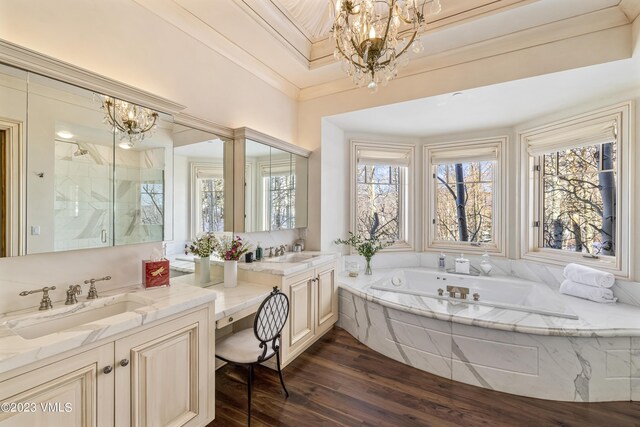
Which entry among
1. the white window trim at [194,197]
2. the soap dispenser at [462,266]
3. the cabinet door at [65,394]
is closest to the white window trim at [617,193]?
the soap dispenser at [462,266]

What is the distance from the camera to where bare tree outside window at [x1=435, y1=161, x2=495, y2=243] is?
390 centimetres

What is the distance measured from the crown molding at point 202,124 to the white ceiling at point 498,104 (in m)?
1.42

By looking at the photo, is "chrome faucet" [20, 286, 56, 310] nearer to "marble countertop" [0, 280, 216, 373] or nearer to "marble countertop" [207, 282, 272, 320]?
"marble countertop" [0, 280, 216, 373]

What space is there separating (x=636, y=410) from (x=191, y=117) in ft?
13.1

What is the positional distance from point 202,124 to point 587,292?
404 centimetres

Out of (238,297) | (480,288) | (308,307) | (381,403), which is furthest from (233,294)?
(480,288)

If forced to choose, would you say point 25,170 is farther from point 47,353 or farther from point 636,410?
point 636,410

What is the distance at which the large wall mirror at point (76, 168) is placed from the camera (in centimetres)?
132

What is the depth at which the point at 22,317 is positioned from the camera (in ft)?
4.22

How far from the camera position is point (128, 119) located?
5.80ft

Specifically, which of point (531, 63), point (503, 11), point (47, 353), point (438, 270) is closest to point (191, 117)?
→ point (47, 353)

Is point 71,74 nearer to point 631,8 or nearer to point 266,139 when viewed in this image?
point 266,139

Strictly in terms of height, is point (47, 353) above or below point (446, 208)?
below

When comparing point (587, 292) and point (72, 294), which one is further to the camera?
point (587, 292)
